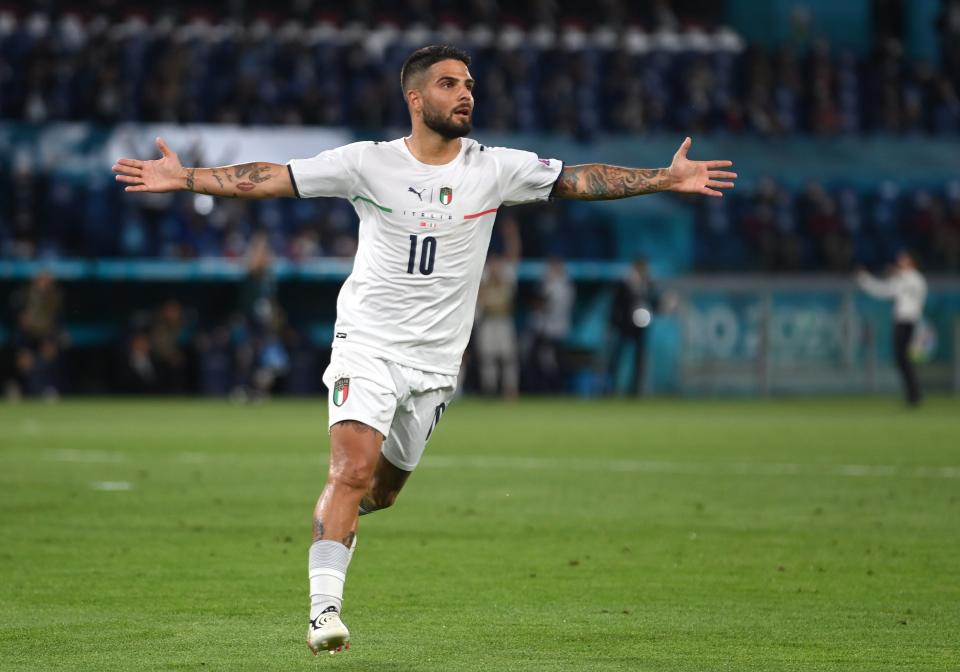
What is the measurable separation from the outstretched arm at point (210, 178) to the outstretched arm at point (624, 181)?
1.26 metres

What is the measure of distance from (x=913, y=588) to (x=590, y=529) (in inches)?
111

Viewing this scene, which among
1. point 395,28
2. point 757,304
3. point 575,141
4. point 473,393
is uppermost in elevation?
point 395,28

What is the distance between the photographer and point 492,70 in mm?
35344

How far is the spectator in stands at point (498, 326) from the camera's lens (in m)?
28.0

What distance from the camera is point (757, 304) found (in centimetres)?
3045

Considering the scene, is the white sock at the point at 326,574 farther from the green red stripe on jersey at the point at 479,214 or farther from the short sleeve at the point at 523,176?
the short sleeve at the point at 523,176

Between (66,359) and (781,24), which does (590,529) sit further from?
(781,24)

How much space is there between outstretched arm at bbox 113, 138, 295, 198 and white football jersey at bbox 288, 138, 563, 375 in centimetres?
9

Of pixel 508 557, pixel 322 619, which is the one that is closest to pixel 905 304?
pixel 508 557

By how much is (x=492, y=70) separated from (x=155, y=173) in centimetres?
2882

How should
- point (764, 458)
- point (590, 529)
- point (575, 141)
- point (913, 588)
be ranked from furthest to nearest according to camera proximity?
point (575, 141), point (764, 458), point (590, 529), point (913, 588)

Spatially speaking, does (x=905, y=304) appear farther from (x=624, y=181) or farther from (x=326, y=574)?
(x=326, y=574)

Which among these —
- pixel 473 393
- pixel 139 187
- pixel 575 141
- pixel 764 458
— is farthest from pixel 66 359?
pixel 139 187

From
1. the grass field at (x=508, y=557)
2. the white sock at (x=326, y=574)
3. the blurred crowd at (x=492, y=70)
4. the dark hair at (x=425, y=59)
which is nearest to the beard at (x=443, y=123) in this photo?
the dark hair at (x=425, y=59)
